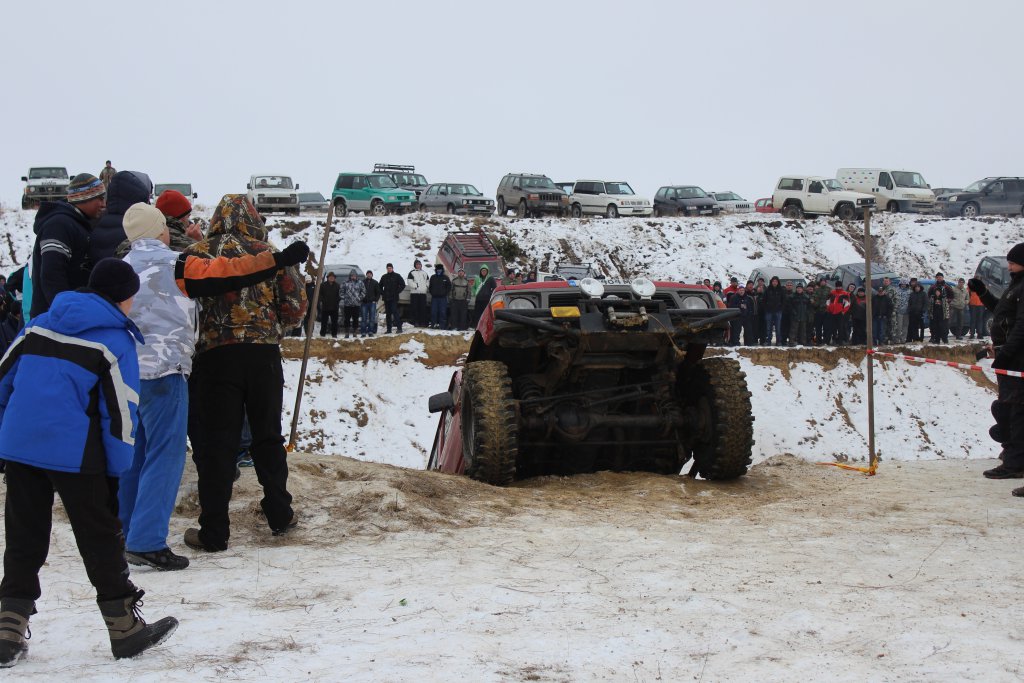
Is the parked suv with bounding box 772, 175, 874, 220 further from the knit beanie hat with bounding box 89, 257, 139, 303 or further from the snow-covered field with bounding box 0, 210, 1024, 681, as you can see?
the knit beanie hat with bounding box 89, 257, 139, 303

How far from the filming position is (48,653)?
4102 mm

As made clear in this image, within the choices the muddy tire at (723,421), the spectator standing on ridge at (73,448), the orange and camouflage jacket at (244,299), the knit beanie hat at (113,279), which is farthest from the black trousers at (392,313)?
the spectator standing on ridge at (73,448)

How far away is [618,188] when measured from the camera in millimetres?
37188

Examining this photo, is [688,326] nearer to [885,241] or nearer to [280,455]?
[280,455]

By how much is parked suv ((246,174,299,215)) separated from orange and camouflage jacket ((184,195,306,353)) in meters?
30.4

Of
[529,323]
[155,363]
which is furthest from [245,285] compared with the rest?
[529,323]

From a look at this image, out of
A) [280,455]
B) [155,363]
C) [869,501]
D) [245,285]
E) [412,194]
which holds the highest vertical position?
[412,194]

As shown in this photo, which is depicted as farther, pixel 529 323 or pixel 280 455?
pixel 529 323

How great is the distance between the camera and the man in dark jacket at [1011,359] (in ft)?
26.8

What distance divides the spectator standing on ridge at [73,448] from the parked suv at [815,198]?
34.4m

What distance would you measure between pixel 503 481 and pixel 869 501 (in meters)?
2.77

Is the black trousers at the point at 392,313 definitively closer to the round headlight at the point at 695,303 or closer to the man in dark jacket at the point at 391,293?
the man in dark jacket at the point at 391,293

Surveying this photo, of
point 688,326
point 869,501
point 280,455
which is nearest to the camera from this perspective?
point 280,455

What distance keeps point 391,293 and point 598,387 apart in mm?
14680
